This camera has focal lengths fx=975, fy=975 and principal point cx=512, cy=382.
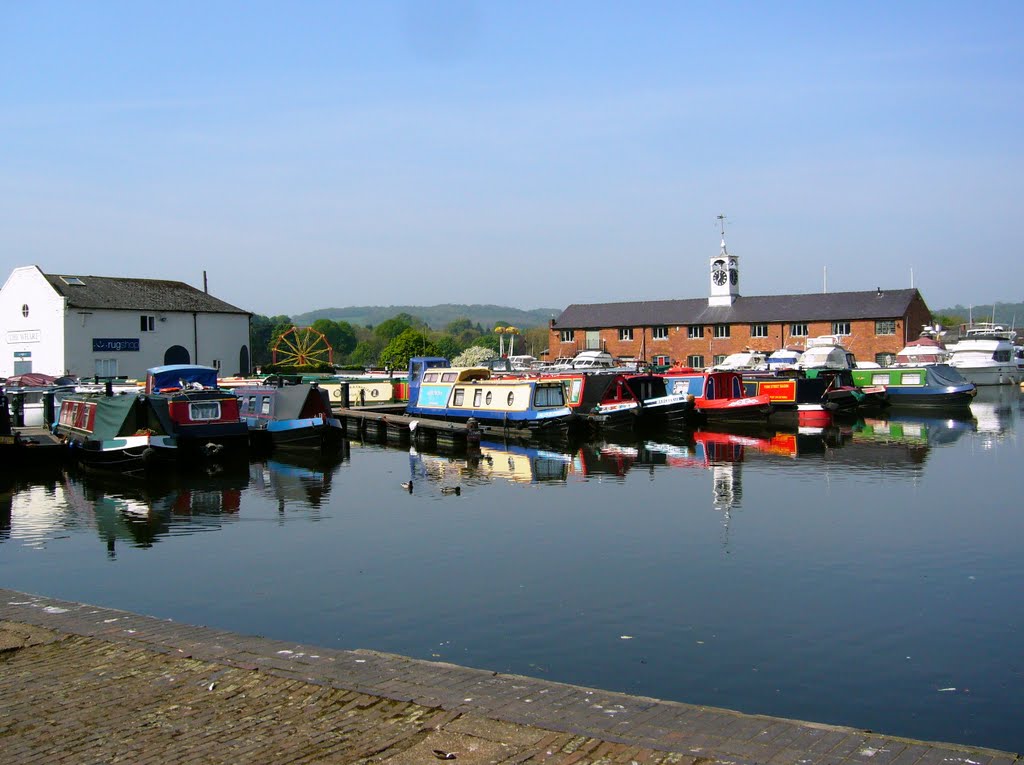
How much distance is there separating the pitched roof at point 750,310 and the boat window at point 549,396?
28718 mm

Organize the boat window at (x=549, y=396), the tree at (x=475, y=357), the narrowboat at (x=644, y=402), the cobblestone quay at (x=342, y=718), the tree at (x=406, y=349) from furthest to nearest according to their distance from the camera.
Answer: the tree at (x=406, y=349)
the tree at (x=475, y=357)
the narrowboat at (x=644, y=402)
the boat window at (x=549, y=396)
the cobblestone quay at (x=342, y=718)

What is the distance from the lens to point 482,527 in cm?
1644

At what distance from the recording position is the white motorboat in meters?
53.6

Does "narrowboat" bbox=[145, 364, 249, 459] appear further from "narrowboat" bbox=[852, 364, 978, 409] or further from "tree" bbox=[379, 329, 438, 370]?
"tree" bbox=[379, 329, 438, 370]

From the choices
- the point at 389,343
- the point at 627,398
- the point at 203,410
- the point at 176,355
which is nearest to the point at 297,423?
the point at 203,410

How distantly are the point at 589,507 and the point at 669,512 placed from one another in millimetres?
1556

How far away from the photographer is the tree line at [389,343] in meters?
64.9

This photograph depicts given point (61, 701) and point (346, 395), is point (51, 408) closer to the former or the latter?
point (346, 395)

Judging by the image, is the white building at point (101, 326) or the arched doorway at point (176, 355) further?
the arched doorway at point (176, 355)

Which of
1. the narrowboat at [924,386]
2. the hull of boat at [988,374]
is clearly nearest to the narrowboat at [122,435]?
the narrowboat at [924,386]

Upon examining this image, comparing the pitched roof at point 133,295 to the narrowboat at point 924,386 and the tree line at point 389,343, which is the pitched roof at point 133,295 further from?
the narrowboat at point 924,386

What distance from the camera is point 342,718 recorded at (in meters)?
6.37

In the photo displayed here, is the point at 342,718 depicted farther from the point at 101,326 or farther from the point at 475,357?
the point at 475,357

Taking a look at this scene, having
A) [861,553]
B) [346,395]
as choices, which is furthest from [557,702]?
[346,395]
